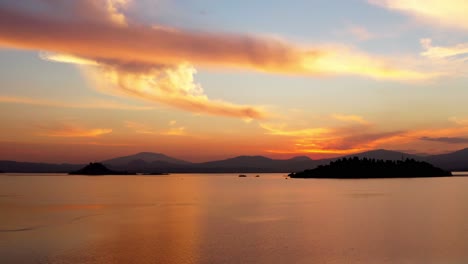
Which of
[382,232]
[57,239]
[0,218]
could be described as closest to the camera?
[57,239]

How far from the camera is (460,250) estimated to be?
3189cm

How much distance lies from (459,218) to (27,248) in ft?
148

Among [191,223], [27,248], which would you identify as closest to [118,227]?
[191,223]

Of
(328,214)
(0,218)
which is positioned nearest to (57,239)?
(0,218)

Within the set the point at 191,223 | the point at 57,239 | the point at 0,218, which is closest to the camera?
the point at 57,239

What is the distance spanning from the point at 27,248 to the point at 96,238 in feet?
19.6

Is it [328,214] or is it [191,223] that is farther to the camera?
[328,214]

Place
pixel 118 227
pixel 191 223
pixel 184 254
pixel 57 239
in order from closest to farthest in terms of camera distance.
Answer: pixel 184 254
pixel 57 239
pixel 118 227
pixel 191 223

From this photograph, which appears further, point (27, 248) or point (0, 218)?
point (0, 218)

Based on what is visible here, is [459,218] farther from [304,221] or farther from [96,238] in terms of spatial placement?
[96,238]

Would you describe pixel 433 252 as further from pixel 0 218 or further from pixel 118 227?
pixel 0 218

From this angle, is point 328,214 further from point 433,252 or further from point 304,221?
point 433,252

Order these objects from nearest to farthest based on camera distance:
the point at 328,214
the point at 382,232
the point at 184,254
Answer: the point at 184,254, the point at 382,232, the point at 328,214

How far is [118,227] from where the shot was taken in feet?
148
